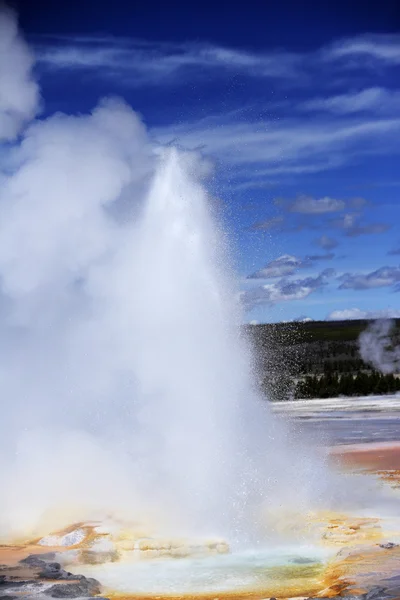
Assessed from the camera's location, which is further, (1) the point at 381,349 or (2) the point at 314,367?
(1) the point at 381,349

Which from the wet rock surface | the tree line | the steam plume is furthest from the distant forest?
the wet rock surface

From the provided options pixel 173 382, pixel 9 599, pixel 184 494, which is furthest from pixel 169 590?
pixel 173 382

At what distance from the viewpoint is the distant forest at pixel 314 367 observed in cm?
2508

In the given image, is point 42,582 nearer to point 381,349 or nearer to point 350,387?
point 350,387

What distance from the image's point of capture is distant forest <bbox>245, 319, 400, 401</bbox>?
25.1 metres

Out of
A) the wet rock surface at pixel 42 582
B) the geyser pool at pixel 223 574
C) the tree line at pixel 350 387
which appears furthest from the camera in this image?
the tree line at pixel 350 387

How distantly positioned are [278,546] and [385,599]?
5.29 ft

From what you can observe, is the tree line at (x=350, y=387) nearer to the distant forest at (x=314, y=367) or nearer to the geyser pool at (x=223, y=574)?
the distant forest at (x=314, y=367)

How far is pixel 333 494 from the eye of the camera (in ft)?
26.6

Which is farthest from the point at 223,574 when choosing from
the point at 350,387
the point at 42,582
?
the point at 350,387

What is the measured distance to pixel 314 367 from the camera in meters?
37.7

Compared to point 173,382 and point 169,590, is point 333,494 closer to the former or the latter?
point 173,382

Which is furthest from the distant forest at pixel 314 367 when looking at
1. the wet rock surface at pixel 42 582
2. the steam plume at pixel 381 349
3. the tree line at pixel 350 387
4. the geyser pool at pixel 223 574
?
the wet rock surface at pixel 42 582

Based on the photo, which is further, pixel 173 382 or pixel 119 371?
pixel 119 371
